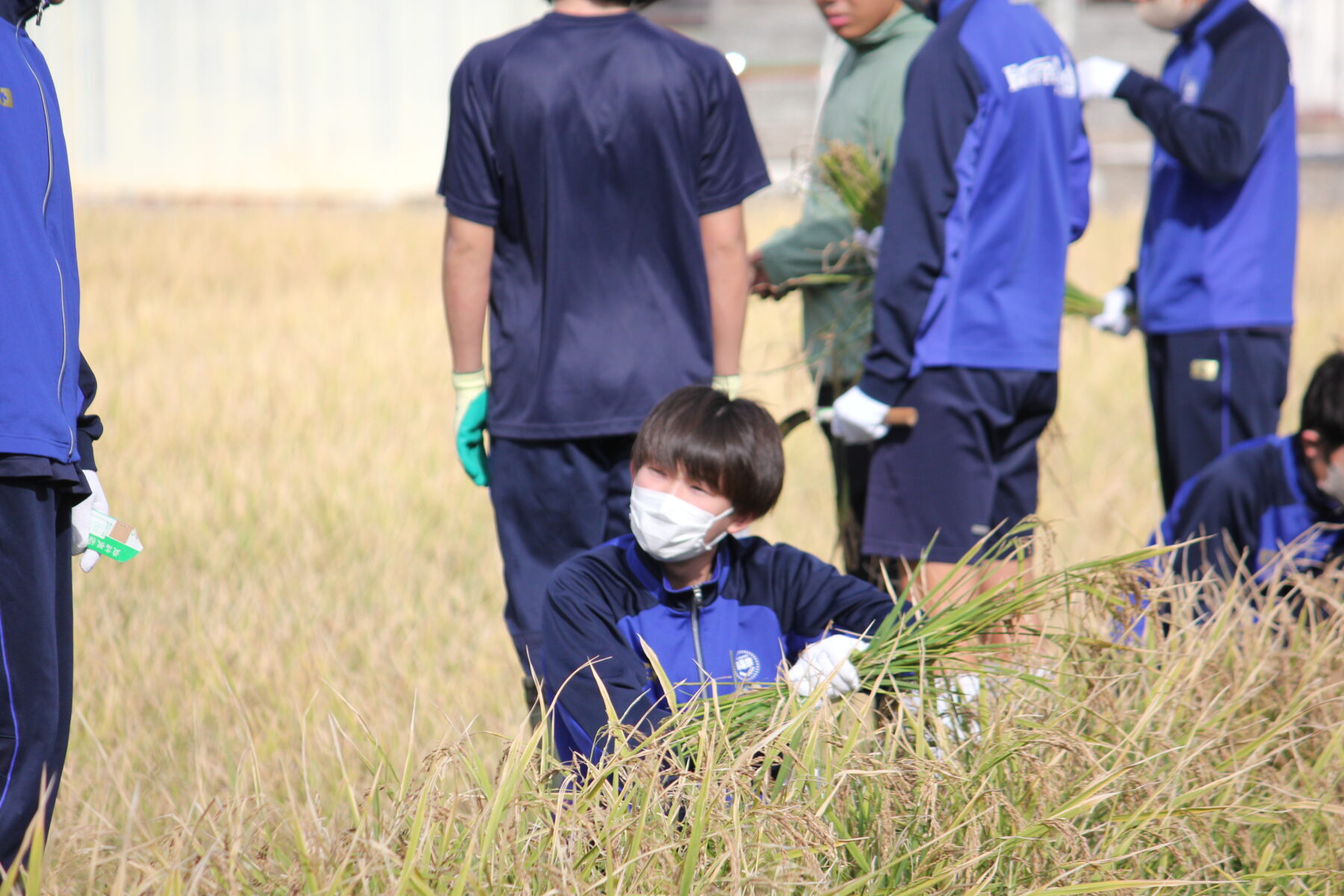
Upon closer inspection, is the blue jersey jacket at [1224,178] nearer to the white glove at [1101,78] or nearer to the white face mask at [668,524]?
the white glove at [1101,78]

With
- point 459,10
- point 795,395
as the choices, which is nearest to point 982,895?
point 795,395

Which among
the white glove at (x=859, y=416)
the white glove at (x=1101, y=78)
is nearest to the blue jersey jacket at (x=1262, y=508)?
the white glove at (x=859, y=416)

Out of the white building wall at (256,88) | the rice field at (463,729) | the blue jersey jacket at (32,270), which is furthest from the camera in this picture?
the white building wall at (256,88)

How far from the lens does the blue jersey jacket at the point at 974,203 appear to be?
2742 mm

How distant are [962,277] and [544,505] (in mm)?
1009

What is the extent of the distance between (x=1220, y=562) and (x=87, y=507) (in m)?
2.34

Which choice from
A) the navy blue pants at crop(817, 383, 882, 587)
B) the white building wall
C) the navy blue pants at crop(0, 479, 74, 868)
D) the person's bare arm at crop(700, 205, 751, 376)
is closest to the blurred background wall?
the white building wall

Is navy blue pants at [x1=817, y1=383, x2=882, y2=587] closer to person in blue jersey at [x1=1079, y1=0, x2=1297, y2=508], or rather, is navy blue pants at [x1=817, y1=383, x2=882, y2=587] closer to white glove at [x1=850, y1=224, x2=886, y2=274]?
white glove at [x1=850, y1=224, x2=886, y2=274]

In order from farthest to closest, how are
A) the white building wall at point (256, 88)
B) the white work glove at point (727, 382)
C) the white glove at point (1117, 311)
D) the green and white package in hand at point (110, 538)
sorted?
the white building wall at point (256, 88)
the white glove at point (1117, 311)
the white work glove at point (727, 382)
the green and white package in hand at point (110, 538)

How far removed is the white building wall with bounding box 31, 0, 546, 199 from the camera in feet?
45.2

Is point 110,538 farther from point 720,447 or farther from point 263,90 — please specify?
point 263,90

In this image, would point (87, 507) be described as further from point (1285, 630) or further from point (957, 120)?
point (1285, 630)

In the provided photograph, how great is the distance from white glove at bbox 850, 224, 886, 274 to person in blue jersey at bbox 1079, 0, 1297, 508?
2.51 feet

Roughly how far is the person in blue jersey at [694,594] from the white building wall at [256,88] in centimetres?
1276
